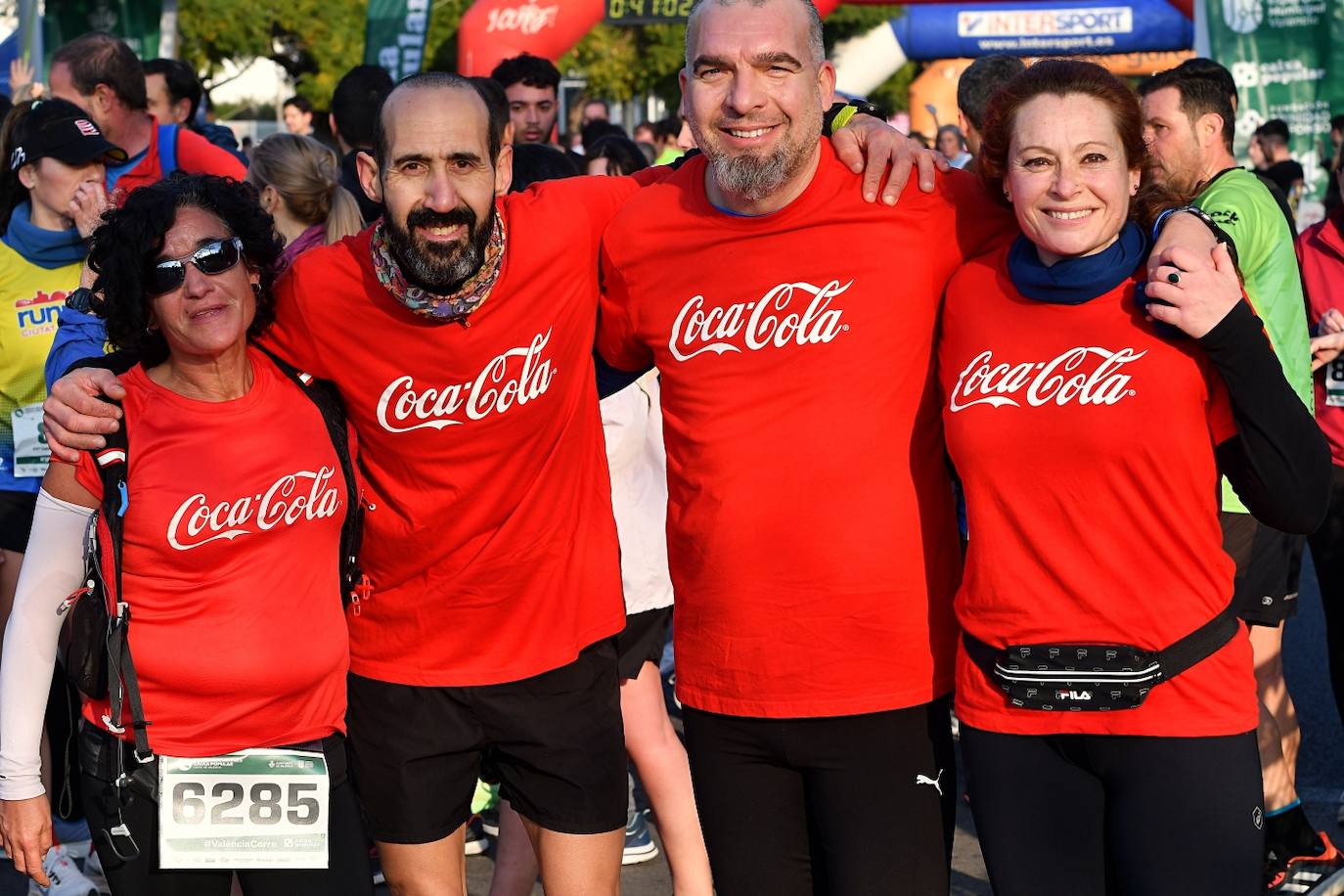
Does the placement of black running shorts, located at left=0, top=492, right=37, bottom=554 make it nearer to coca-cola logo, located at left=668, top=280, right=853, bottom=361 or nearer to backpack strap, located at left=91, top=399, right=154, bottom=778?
backpack strap, located at left=91, top=399, right=154, bottom=778

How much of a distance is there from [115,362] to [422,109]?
812 mm

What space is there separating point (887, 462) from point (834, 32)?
2809cm

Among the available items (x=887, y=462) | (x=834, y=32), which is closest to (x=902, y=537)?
(x=887, y=462)

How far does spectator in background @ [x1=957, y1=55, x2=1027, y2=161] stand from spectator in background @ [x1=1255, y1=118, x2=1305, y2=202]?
8.02 meters

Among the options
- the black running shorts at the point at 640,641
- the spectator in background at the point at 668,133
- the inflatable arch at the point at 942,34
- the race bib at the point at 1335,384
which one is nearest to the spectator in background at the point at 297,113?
the spectator in background at the point at 668,133

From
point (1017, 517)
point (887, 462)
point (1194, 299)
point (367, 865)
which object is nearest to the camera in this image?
point (1194, 299)

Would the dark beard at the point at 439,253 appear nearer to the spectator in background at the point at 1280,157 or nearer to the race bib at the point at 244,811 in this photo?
the race bib at the point at 244,811

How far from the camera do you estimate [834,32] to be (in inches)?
1176

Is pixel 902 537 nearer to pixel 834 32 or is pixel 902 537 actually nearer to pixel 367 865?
pixel 367 865

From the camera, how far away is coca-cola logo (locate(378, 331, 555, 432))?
328 cm

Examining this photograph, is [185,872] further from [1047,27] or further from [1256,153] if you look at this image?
[1047,27]

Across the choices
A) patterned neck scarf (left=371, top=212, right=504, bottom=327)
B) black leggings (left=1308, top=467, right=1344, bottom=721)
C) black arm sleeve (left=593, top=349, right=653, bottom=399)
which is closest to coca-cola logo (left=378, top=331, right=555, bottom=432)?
patterned neck scarf (left=371, top=212, right=504, bottom=327)

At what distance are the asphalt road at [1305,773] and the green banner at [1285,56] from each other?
713 cm

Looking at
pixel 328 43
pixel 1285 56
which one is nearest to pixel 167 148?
pixel 1285 56
